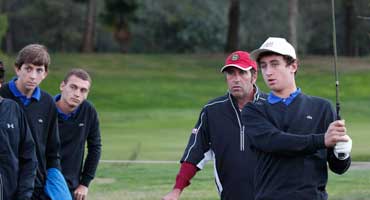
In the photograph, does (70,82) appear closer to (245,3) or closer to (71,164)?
(71,164)

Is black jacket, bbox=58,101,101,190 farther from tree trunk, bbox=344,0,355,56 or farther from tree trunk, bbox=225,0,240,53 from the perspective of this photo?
tree trunk, bbox=344,0,355,56

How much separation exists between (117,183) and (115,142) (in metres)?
9.00

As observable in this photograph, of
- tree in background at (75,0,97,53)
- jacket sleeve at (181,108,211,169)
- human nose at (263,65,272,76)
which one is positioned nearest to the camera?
human nose at (263,65,272,76)

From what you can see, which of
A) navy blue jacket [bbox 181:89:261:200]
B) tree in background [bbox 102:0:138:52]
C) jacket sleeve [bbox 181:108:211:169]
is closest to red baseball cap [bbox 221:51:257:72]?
navy blue jacket [bbox 181:89:261:200]

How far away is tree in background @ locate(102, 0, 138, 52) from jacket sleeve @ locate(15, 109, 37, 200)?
54623 mm

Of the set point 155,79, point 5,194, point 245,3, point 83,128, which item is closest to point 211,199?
point 83,128

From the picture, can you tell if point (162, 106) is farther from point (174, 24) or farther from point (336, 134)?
point (336, 134)

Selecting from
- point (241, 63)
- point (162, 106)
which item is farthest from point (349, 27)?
point (241, 63)

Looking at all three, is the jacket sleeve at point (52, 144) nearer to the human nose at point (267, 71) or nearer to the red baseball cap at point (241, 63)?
the red baseball cap at point (241, 63)

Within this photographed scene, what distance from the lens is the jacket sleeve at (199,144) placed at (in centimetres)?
789

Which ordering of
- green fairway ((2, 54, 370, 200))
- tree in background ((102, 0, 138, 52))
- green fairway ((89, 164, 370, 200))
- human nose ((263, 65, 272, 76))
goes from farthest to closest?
1. tree in background ((102, 0, 138, 52))
2. green fairway ((2, 54, 370, 200))
3. green fairway ((89, 164, 370, 200))
4. human nose ((263, 65, 272, 76))

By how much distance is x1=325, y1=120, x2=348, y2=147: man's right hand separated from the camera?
18.6ft

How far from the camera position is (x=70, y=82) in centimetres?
847

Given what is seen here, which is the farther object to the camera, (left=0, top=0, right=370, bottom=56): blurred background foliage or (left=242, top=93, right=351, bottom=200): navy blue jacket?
(left=0, top=0, right=370, bottom=56): blurred background foliage
